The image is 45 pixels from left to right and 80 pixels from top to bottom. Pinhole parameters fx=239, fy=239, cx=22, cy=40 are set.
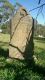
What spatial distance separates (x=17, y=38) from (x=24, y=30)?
63cm

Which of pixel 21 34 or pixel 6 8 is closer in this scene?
pixel 21 34

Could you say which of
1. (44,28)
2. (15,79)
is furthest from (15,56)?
(44,28)

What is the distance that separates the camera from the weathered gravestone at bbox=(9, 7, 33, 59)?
13977mm

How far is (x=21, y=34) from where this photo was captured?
46.1ft

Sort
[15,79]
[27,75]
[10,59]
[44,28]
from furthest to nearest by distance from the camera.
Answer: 1. [44,28]
2. [10,59]
3. [27,75]
4. [15,79]

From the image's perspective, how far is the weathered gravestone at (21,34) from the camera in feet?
45.9

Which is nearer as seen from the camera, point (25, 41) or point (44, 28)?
point (25, 41)

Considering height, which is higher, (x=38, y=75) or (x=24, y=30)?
(x=24, y=30)

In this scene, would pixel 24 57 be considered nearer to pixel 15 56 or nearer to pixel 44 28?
pixel 15 56

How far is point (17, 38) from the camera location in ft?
46.2

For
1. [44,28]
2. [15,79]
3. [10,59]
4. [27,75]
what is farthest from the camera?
[44,28]

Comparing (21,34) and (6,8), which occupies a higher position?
(6,8)

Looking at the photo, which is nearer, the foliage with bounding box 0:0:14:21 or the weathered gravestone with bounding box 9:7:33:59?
the weathered gravestone with bounding box 9:7:33:59

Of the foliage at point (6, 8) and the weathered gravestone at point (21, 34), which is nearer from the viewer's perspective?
the weathered gravestone at point (21, 34)
